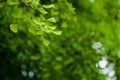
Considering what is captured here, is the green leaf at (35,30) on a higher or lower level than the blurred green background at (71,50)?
higher

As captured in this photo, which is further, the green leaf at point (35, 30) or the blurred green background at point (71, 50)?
the blurred green background at point (71, 50)

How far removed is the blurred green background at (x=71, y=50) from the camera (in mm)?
2768

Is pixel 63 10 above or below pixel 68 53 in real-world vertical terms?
above

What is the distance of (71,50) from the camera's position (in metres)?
3.28

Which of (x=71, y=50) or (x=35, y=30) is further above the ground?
(x=35, y=30)

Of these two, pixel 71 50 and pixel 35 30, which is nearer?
pixel 35 30

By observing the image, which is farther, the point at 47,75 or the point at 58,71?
the point at 58,71

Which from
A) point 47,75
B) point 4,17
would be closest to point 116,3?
point 47,75

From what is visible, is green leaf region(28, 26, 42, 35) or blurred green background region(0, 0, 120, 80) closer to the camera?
green leaf region(28, 26, 42, 35)

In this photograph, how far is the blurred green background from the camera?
2.77m

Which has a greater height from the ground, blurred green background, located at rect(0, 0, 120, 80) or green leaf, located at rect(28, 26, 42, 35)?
green leaf, located at rect(28, 26, 42, 35)

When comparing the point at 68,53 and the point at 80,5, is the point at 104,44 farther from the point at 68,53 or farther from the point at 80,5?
the point at 80,5

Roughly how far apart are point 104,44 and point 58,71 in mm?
664

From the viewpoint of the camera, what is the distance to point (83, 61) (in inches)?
126
